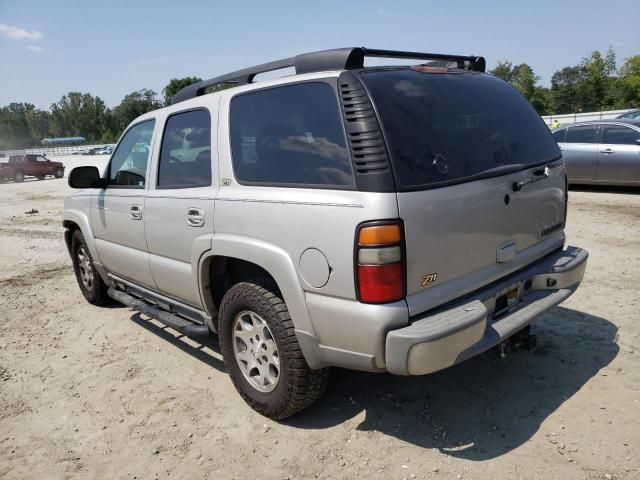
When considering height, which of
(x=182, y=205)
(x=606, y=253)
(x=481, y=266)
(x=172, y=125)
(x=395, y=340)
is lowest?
(x=606, y=253)

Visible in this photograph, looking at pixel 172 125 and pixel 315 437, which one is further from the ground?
pixel 172 125

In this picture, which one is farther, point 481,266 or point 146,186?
point 146,186

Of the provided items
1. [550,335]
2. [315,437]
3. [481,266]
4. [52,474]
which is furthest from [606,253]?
[52,474]

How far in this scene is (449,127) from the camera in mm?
2668

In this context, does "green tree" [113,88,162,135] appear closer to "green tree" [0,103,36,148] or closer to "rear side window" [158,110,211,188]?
"green tree" [0,103,36,148]

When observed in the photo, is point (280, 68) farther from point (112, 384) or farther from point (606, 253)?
point (606, 253)

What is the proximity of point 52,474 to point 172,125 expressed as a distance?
8.12 feet

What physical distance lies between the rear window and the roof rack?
0.49 feet

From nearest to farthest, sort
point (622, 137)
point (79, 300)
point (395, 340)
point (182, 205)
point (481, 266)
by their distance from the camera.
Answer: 1. point (395, 340)
2. point (481, 266)
3. point (182, 205)
4. point (79, 300)
5. point (622, 137)

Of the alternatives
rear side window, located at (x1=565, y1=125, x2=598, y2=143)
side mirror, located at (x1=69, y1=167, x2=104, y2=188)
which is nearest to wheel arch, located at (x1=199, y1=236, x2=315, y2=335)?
side mirror, located at (x1=69, y1=167, x2=104, y2=188)

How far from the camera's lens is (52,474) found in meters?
2.78

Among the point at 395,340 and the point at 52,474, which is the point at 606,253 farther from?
the point at 52,474

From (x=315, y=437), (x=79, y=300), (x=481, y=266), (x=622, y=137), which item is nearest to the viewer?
(x=481, y=266)

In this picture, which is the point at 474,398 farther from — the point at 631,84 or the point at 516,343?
the point at 631,84
